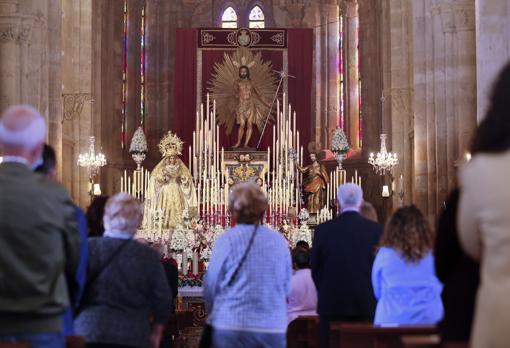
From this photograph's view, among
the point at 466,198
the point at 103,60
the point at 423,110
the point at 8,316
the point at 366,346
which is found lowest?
the point at 366,346

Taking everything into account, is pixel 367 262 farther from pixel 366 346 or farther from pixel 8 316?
pixel 8 316

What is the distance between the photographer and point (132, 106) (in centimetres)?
3086

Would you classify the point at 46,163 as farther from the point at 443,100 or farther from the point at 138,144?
the point at 138,144

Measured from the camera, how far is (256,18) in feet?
111

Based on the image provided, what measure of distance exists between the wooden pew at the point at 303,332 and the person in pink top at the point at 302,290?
0.30 ft

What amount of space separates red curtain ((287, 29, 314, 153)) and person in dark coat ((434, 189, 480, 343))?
83.2 ft

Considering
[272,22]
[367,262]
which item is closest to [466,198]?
[367,262]

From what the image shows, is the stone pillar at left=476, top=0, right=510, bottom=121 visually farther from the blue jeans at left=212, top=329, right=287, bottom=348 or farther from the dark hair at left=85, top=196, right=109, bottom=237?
the blue jeans at left=212, top=329, right=287, bottom=348

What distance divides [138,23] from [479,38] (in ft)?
61.6

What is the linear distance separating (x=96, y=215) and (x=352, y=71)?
2543cm

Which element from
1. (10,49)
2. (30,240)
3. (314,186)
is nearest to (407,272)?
(30,240)

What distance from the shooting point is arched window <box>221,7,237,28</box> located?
33.6 m

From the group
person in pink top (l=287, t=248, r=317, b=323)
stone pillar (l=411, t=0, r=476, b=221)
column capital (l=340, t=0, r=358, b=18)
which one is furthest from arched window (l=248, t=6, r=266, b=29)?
person in pink top (l=287, t=248, r=317, b=323)

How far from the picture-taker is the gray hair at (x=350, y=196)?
7176mm
